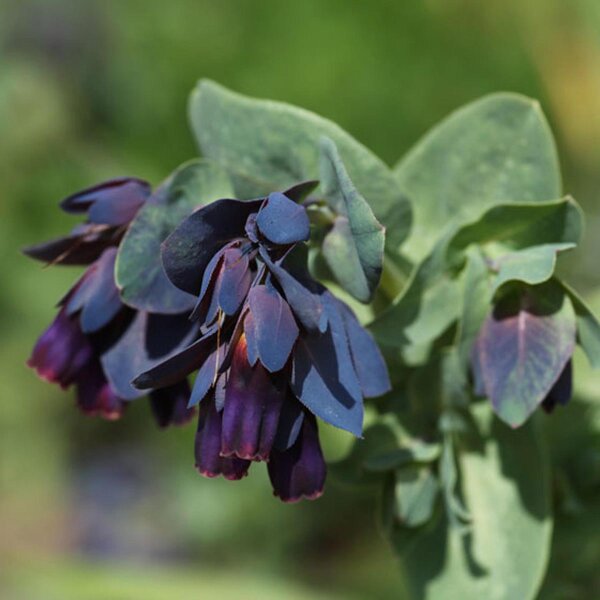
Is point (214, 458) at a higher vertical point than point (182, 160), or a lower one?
higher

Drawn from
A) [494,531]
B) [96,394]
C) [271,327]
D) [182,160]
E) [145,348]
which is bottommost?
[182,160]

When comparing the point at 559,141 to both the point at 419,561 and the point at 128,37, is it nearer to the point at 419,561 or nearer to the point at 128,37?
the point at 128,37

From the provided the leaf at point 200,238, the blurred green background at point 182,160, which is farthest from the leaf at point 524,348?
the blurred green background at point 182,160

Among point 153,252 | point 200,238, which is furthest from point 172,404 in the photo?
point 200,238

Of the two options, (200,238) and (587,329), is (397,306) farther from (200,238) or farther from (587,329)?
(200,238)

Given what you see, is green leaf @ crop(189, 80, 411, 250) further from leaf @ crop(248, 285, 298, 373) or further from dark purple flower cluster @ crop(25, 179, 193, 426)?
leaf @ crop(248, 285, 298, 373)

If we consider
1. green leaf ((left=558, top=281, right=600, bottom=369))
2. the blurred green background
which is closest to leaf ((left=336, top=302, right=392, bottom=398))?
green leaf ((left=558, top=281, right=600, bottom=369))

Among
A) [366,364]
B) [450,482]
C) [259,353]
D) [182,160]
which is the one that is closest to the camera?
[259,353]
